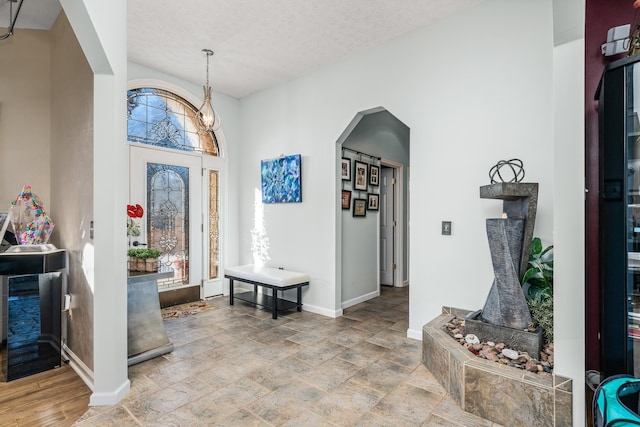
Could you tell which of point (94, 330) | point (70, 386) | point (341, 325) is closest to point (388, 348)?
point (341, 325)

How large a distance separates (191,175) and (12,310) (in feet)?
8.37

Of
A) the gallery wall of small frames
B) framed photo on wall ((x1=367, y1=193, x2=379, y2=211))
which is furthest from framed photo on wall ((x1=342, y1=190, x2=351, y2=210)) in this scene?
framed photo on wall ((x1=367, y1=193, x2=379, y2=211))

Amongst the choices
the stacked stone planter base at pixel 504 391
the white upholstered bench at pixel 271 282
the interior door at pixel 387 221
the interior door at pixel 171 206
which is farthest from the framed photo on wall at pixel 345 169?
the stacked stone planter base at pixel 504 391

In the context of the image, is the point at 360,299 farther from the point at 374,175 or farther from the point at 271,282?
the point at 374,175

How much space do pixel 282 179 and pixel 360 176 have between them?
110 cm

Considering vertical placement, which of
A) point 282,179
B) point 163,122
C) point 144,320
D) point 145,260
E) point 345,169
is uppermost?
point 163,122

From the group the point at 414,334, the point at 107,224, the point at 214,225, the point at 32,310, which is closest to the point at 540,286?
the point at 414,334

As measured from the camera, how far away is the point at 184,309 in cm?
425

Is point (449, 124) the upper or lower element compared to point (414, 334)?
upper

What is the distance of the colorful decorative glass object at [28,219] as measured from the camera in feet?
8.78

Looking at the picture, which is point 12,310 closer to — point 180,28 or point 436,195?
point 180,28

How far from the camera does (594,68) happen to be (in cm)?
218

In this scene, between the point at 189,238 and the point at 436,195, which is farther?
the point at 189,238

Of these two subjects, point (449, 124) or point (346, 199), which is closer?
point (449, 124)
